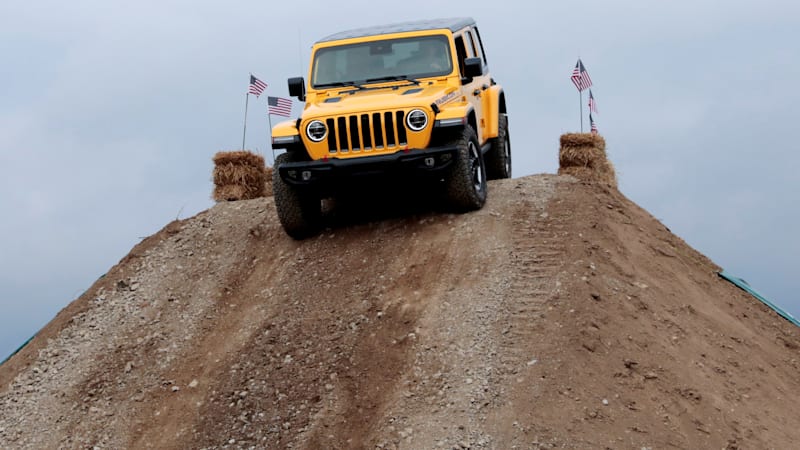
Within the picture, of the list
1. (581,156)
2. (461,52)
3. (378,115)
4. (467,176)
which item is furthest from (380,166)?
(581,156)

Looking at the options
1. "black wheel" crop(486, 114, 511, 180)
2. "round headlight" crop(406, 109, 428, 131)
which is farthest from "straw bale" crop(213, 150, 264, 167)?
"round headlight" crop(406, 109, 428, 131)

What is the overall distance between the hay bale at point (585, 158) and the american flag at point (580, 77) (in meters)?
2.80

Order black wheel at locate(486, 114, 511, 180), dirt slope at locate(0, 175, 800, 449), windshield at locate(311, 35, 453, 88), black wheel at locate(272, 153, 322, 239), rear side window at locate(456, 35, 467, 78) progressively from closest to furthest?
dirt slope at locate(0, 175, 800, 449)
black wheel at locate(272, 153, 322, 239)
windshield at locate(311, 35, 453, 88)
rear side window at locate(456, 35, 467, 78)
black wheel at locate(486, 114, 511, 180)

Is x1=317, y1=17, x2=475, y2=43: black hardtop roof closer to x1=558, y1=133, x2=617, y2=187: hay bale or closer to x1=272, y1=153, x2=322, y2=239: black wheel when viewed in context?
x1=272, y1=153, x2=322, y2=239: black wheel

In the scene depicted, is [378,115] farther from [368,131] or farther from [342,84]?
[342,84]

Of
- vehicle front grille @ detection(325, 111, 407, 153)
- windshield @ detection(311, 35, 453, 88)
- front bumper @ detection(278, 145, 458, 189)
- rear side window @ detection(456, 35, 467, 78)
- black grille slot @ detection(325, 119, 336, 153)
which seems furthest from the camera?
rear side window @ detection(456, 35, 467, 78)

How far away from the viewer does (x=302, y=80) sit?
55.3ft

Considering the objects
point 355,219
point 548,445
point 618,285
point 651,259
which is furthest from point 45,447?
point 651,259

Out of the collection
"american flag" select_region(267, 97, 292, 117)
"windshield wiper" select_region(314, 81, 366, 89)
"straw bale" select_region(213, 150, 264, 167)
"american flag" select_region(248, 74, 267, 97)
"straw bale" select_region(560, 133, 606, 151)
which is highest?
"windshield wiper" select_region(314, 81, 366, 89)

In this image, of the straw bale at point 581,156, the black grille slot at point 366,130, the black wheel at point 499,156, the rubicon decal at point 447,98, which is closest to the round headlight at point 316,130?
the black grille slot at point 366,130

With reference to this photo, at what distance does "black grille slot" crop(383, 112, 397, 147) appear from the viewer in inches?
599

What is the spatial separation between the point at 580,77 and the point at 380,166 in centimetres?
980

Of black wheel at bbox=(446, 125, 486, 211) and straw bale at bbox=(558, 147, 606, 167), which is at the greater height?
black wheel at bbox=(446, 125, 486, 211)

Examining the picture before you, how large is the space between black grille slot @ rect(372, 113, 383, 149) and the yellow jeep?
13 mm
